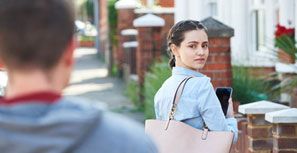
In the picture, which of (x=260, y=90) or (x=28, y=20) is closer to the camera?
(x=28, y=20)

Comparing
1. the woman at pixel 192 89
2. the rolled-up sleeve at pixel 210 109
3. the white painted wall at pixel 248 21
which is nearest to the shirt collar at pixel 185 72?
the woman at pixel 192 89

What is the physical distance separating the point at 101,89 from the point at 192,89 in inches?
549

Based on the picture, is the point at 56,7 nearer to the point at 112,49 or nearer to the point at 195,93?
the point at 195,93

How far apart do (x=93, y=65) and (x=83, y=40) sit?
1597cm

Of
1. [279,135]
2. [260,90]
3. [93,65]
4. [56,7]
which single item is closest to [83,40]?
[93,65]

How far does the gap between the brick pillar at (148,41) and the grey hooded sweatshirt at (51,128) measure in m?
11.1

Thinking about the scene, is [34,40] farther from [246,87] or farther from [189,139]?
[246,87]

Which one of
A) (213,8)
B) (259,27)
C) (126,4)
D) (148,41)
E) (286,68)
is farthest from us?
(126,4)

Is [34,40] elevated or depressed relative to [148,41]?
elevated

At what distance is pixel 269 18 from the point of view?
35.8 feet

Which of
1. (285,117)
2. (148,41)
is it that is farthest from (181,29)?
(148,41)

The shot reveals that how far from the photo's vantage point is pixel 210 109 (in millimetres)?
3299

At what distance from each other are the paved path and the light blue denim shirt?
5750 mm

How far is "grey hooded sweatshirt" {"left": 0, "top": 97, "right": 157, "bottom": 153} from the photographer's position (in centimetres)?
144
